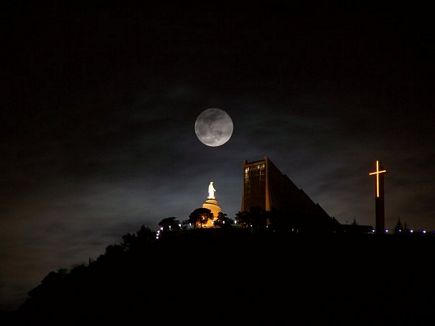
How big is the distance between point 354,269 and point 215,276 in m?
8.79

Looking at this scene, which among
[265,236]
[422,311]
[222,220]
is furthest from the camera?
[222,220]

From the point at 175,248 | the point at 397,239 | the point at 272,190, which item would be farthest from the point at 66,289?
the point at 397,239

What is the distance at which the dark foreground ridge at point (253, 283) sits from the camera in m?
33.7

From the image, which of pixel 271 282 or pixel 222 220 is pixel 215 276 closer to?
pixel 271 282

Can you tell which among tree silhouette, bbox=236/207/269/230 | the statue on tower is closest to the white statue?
the statue on tower

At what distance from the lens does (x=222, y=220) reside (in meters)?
55.5

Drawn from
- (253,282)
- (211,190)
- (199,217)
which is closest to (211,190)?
(211,190)

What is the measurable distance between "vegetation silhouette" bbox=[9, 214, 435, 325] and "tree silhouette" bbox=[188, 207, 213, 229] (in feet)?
13.8

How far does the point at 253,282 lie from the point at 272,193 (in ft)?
72.0

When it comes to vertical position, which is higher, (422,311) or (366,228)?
(366,228)

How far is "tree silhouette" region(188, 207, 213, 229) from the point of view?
5534cm

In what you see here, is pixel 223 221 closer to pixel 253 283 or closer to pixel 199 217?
pixel 199 217

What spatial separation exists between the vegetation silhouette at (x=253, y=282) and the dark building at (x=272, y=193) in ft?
24.2

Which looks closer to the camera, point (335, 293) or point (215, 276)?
point (335, 293)
